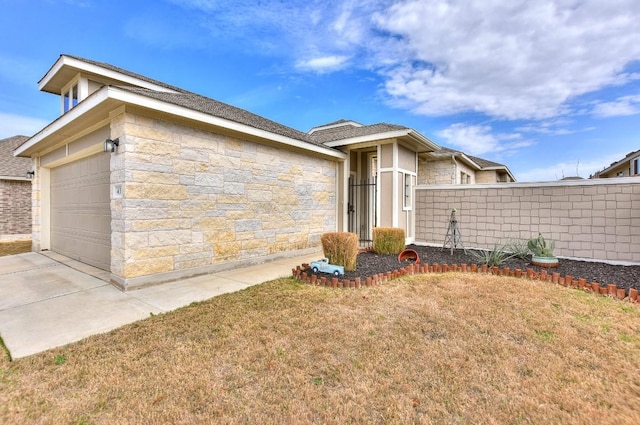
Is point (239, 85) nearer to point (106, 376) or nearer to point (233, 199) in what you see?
point (233, 199)

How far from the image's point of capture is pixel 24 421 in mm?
1986

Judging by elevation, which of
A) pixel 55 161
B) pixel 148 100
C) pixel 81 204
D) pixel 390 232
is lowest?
pixel 390 232

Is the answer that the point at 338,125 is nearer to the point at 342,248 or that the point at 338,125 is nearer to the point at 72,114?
the point at 342,248

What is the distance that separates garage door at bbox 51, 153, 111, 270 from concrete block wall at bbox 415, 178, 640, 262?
29.3ft

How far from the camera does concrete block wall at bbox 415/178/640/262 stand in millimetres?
6719

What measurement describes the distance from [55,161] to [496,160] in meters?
23.5

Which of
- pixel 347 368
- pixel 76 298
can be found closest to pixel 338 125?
pixel 76 298

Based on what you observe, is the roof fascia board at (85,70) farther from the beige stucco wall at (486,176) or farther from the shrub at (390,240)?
the beige stucco wall at (486,176)

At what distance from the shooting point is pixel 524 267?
6.34 m

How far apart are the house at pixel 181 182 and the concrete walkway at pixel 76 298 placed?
0.41m

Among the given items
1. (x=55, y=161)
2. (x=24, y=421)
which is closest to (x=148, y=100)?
(x=24, y=421)

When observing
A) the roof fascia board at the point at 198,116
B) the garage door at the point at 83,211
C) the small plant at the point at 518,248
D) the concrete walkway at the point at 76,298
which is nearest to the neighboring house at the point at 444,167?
the small plant at the point at 518,248

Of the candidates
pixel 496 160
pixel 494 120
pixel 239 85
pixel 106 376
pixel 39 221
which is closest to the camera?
pixel 106 376

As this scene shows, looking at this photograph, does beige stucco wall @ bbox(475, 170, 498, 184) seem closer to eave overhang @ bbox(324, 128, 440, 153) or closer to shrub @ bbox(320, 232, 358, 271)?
eave overhang @ bbox(324, 128, 440, 153)
